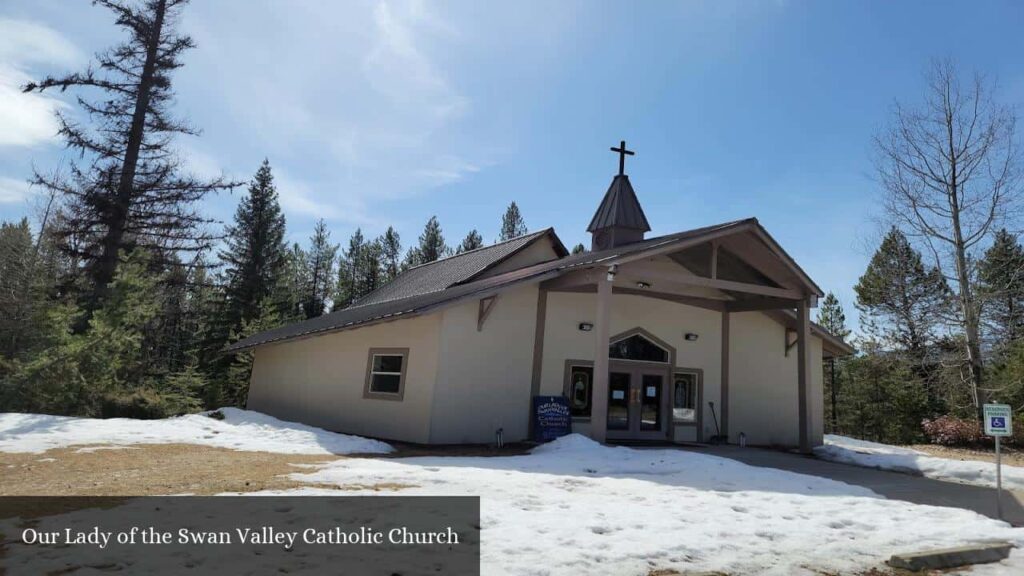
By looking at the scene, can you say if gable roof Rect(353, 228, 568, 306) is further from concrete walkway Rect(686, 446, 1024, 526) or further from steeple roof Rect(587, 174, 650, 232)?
concrete walkway Rect(686, 446, 1024, 526)

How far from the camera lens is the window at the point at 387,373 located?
12.4 m

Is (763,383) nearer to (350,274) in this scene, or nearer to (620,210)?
(620,210)

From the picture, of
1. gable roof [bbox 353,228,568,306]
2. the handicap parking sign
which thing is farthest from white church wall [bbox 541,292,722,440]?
the handicap parking sign

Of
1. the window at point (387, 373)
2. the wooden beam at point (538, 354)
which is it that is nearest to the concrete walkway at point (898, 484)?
the wooden beam at point (538, 354)

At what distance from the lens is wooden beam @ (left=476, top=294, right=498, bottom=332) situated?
469 inches

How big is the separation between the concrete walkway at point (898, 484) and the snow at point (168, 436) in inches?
276

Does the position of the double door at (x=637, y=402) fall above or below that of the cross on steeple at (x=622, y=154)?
below

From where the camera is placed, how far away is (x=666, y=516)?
5586 millimetres

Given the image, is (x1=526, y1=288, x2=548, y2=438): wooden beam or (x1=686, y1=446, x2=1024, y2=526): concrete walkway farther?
(x1=526, y1=288, x2=548, y2=438): wooden beam

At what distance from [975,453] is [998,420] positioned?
1073cm

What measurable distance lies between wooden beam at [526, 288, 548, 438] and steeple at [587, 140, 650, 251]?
13.3 feet

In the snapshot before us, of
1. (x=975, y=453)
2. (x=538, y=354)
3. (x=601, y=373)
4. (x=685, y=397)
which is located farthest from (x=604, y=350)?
(x=975, y=453)

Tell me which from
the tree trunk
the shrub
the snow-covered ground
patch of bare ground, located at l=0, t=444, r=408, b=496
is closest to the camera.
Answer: patch of bare ground, located at l=0, t=444, r=408, b=496

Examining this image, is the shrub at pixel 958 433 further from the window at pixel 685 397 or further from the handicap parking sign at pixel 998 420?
the handicap parking sign at pixel 998 420
